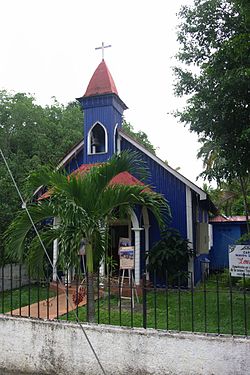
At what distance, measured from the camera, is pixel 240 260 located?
884 cm

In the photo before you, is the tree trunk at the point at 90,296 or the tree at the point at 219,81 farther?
the tree at the point at 219,81

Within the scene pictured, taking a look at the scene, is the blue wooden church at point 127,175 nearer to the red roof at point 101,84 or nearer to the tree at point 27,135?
the red roof at point 101,84

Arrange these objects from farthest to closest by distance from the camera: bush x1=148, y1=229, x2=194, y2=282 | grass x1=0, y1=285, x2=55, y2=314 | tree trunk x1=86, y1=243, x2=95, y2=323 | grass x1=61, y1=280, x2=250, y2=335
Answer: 1. bush x1=148, y1=229, x2=194, y2=282
2. grass x1=0, y1=285, x2=55, y2=314
3. grass x1=61, y1=280, x2=250, y2=335
4. tree trunk x1=86, y1=243, x2=95, y2=323

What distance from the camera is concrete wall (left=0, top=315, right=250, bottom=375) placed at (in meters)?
4.48

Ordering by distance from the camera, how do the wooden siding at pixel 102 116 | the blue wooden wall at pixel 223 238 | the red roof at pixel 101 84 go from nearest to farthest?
the wooden siding at pixel 102 116
the red roof at pixel 101 84
the blue wooden wall at pixel 223 238

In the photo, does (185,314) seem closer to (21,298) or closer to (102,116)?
(21,298)

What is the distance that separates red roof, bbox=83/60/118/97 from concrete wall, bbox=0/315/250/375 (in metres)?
8.76

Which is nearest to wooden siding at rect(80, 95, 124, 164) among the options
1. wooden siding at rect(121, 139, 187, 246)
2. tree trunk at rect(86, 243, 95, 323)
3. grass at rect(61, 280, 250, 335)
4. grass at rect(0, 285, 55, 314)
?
wooden siding at rect(121, 139, 187, 246)

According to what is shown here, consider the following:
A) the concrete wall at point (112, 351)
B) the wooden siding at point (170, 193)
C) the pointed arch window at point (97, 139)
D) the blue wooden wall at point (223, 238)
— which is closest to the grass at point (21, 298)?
the concrete wall at point (112, 351)

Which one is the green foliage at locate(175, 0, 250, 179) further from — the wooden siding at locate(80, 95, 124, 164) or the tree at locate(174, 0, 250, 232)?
the wooden siding at locate(80, 95, 124, 164)

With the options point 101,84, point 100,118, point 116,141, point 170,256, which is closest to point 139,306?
point 170,256

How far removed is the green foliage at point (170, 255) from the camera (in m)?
10.2

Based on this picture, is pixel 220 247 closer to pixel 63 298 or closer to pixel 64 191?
pixel 63 298

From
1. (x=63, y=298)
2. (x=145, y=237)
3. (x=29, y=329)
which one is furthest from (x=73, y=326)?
(x=145, y=237)
